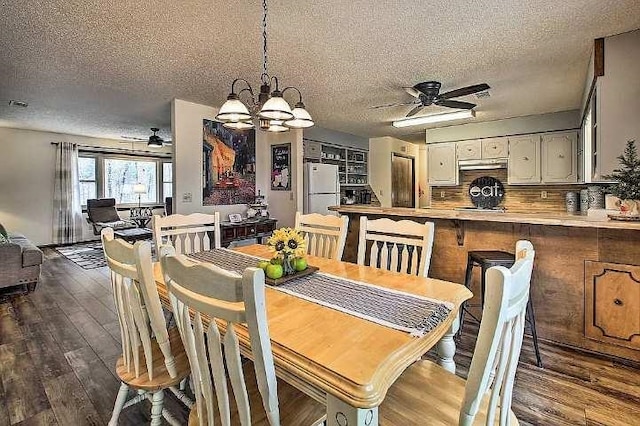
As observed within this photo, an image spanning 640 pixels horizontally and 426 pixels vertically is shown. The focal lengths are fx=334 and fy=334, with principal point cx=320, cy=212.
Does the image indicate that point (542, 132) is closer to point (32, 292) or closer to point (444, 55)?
point (444, 55)

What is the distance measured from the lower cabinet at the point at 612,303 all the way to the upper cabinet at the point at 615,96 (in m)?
0.88

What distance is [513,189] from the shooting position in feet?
19.3

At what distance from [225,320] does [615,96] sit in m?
3.38

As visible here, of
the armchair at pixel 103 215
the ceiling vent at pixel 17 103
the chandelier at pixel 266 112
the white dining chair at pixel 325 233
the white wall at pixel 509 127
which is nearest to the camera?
the chandelier at pixel 266 112

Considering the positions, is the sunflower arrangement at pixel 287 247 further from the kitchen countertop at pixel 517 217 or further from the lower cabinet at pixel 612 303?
the lower cabinet at pixel 612 303

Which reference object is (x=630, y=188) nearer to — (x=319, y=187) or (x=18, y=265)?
(x=319, y=187)

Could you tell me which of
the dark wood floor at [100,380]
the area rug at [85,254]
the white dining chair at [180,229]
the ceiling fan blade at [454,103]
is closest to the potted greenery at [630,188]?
the dark wood floor at [100,380]

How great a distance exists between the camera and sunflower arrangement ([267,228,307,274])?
163 centimetres

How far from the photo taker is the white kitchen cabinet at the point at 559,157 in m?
5.04

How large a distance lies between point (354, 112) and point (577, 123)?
3359mm

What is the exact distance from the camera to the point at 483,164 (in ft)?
19.4

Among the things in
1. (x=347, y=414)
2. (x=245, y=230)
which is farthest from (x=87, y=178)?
(x=347, y=414)

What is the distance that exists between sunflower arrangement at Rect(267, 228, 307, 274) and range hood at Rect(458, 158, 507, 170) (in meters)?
5.22

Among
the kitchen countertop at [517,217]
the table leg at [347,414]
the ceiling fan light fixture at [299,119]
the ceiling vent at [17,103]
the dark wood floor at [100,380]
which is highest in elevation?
the ceiling vent at [17,103]
